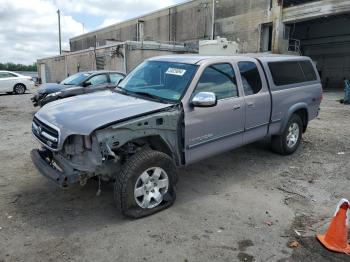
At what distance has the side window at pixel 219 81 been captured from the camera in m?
4.80

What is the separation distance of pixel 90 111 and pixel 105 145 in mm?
594

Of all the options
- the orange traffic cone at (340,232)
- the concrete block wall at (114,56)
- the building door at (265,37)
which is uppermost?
the building door at (265,37)

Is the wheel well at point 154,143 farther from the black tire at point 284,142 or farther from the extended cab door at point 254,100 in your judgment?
the black tire at point 284,142

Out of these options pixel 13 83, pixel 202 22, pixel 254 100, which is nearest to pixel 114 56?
pixel 13 83

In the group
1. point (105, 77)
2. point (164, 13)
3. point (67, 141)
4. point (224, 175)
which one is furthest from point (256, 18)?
point (67, 141)

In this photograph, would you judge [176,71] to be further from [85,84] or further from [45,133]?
[85,84]

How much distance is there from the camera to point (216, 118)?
484cm

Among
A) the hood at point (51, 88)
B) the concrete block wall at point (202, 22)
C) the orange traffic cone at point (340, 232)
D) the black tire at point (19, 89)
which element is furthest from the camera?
the concrete block wall at point (202, 22)

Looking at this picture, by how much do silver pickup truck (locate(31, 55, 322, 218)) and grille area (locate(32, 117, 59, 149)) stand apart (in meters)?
0.01

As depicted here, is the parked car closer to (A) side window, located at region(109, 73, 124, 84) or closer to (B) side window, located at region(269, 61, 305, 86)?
(A) side window, located at region(109, 73, 124, 84)

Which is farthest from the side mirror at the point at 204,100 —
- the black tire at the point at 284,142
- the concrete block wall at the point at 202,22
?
→ the concrete block wall at the point at 202,22

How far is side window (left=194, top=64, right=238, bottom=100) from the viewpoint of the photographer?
15.8 feet

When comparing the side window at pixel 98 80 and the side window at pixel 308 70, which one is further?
the side window at pixel 98 80

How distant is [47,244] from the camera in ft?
11.7
